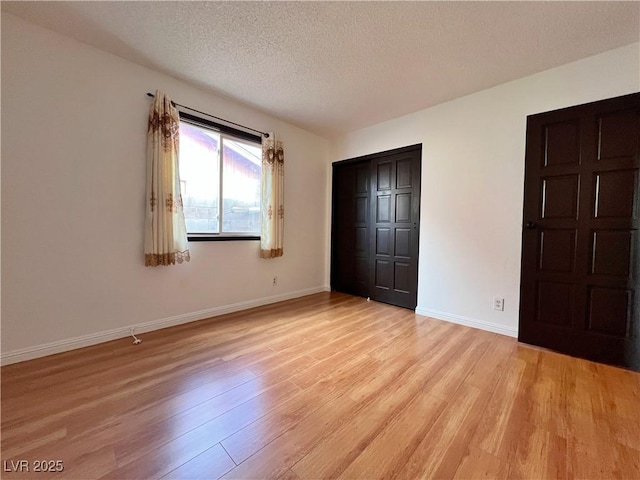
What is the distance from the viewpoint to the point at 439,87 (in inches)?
104

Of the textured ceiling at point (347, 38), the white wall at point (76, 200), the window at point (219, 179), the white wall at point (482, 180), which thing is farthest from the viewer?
the window at point (219, 179)

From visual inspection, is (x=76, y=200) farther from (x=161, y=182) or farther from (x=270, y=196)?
(x=270, y=196)

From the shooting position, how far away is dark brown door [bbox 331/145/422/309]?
333 cm

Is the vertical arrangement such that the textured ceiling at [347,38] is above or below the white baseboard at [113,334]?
above

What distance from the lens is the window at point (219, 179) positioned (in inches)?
109

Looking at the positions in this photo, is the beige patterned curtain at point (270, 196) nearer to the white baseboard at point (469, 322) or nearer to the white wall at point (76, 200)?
the white wall at point (76, 200)

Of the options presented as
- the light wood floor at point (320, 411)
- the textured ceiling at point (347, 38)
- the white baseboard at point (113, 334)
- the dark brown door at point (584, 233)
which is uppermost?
the textured ceiling at point (347, 38)

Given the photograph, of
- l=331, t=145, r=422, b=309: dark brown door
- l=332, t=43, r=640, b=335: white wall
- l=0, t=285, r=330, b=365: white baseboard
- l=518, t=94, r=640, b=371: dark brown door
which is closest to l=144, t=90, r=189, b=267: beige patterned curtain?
l=0, t=285, r=330, b=365: white baseboard

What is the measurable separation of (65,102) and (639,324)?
4674 mm

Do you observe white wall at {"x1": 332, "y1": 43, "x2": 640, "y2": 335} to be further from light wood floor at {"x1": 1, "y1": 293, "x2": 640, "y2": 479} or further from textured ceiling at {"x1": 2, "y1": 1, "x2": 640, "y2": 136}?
light wood floor at {"x1": 1, "y1": 293, "x2": 640, "y2": 479}

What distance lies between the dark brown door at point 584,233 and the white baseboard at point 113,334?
3.00m

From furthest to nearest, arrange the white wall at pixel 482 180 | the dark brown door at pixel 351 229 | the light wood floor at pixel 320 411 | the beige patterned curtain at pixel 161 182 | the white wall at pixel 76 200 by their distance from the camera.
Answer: the dark brown door at pixel 351 229, the beige patterned curtain at pixel 161 182, the white wall at pixel 482 180, the white wall at pixel 76 200, the light wood floor at pixel 320 411

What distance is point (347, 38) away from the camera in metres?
1.97

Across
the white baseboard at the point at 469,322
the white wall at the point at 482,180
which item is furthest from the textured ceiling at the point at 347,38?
the white baseboard at the point at 469,322
